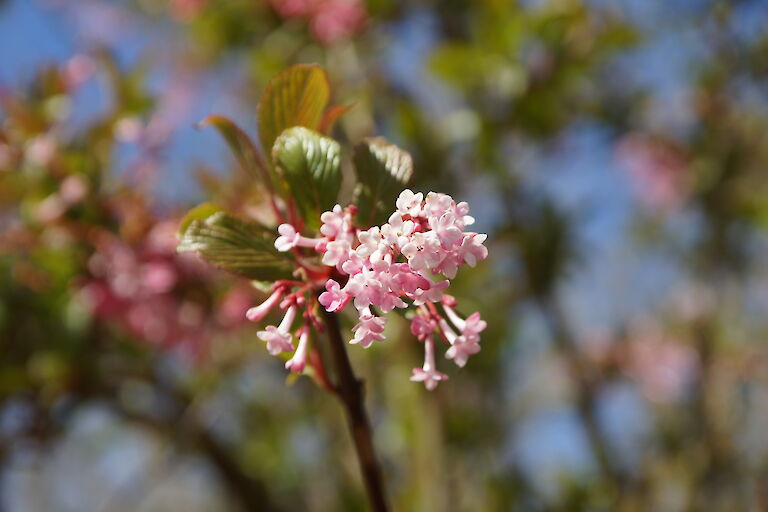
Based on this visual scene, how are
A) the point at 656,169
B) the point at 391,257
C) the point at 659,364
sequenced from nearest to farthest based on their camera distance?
the point at 391,257 → the point at 656,169 → the point at 659,364

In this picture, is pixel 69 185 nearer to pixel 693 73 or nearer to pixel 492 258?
pixel 492 258

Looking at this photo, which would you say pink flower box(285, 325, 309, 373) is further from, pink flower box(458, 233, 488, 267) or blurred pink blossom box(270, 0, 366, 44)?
blurred pink blossom box(270, 0, 366, 44)

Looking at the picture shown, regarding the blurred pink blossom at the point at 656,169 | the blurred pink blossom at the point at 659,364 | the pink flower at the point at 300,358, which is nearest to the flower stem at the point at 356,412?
the pink flower at the point at 300,358

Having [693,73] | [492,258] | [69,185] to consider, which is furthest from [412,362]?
[693,73]

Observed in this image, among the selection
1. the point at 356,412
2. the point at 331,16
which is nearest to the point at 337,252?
the point at 356,412

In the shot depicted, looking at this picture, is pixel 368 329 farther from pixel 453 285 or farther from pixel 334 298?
pixel 453 285
